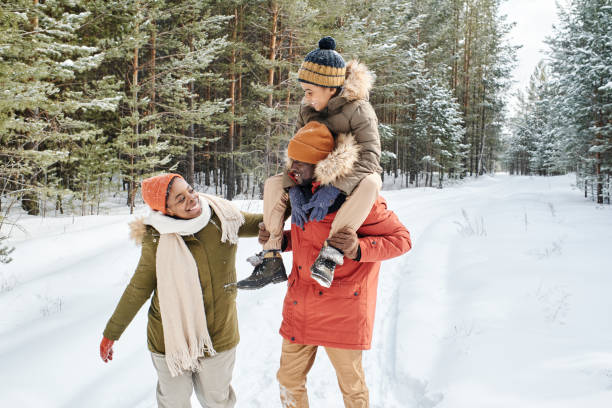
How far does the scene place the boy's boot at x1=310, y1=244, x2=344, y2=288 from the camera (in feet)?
5.84

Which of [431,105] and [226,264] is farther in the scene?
[431,105]

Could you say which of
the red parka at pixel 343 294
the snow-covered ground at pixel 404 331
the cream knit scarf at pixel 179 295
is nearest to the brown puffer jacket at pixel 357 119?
the red parka at pixel 343 294

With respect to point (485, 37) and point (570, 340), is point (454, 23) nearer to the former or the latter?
point (485, 37)

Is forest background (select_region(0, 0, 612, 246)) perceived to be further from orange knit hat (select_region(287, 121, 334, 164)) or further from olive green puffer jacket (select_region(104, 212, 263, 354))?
orange knit hat (select_region(287, 121, 334, 164))

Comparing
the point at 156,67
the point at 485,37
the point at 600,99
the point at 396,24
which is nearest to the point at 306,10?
the point at 156,67

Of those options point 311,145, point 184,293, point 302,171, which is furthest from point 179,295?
point 311,145

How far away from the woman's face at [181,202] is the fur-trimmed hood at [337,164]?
2.71ft

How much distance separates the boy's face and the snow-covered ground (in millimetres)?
2311

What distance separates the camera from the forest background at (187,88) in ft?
25.0

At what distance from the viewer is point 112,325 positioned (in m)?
2.12

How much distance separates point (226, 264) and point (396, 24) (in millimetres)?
22069

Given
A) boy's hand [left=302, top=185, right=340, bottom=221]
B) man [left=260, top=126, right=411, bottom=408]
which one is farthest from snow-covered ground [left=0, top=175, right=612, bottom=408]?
boy's hand [left=302, top=185, right=340, bottom=221]

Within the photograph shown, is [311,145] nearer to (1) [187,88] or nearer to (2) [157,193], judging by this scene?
(2) [157,193]

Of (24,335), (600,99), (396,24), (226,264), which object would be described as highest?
(396,24)
